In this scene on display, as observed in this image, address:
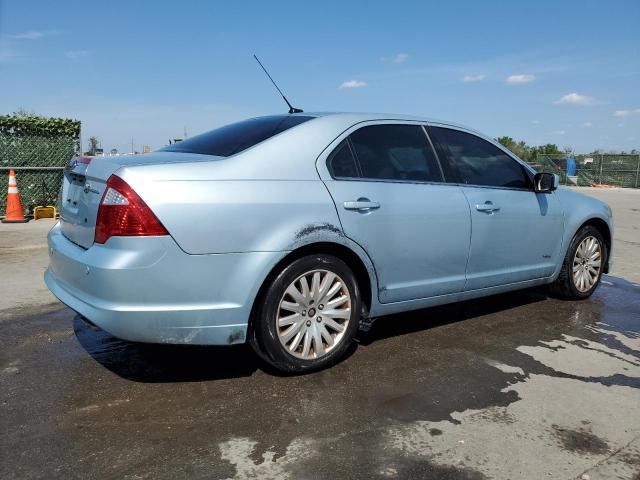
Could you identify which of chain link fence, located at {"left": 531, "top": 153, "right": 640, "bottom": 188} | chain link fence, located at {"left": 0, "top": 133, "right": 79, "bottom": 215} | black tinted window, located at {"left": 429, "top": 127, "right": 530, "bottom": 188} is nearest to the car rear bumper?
black tinted window, located at {"left": 429, "top": 127, "right": 530, "bottom": 188}

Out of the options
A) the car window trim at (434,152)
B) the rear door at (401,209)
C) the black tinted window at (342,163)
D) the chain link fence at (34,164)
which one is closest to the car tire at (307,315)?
the rear door at (401,209)

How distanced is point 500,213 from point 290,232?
1.98 m

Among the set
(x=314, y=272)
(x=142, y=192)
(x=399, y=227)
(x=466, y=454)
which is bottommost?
(x=466, y=454)

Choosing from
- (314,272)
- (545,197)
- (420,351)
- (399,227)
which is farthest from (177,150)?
(545,197)

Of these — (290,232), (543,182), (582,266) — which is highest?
(543,182)

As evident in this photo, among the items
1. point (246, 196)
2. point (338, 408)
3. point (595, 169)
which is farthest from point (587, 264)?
point (595, 169)

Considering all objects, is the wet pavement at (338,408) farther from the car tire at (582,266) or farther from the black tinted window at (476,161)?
the black tinted window at (476,161)

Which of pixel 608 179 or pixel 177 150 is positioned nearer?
pixel 177 150

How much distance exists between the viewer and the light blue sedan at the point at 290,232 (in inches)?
115

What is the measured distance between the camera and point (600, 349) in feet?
13.5

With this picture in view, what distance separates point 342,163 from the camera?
362 centimetres

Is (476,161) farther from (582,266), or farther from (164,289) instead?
(164,289)

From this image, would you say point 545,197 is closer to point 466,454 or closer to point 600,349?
point 600,349

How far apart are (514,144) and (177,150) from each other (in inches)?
1863
